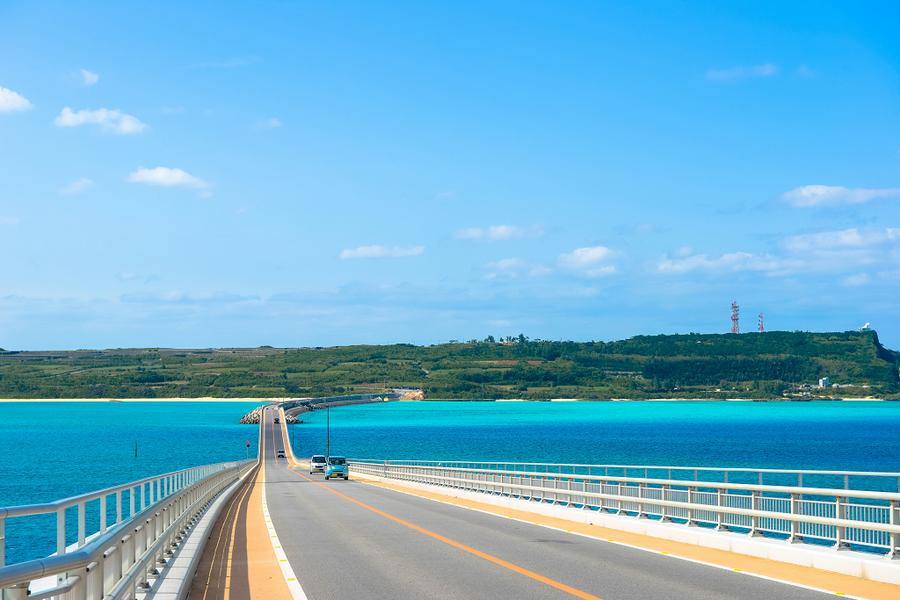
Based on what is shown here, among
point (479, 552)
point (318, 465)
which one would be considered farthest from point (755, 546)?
point (318, 465)

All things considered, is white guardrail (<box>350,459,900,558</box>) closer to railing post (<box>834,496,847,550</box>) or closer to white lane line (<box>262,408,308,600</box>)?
railing post (<box>834,496,847,550</box>)

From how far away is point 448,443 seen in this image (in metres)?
161

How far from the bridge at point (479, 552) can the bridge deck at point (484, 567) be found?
0.09ft

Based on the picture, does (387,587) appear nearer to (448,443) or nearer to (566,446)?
(566,446)

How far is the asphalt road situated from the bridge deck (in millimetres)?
15

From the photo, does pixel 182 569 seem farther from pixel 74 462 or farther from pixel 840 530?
pixel 74 462

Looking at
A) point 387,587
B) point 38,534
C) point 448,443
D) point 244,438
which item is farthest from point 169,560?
point 244,438

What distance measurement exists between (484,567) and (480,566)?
0.50 feet

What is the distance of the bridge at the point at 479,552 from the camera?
11773 mm

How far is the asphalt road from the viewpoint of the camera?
13820 millimetres

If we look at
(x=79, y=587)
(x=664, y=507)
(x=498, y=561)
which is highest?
(x=79, y=587)

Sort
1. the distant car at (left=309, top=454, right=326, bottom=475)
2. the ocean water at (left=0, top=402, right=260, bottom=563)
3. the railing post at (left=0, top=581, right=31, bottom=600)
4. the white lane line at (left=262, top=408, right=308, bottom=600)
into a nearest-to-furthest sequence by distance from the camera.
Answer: the railing post at (left=0, top=581, right=31, bottom=600) → the white lane line at (left=262, top=408, right=308, bottom=600) → the ocean water at (left=0, top=402, right=260, bottom=563) → the distant car at (left=309, top=454, right=326, bottom=475)

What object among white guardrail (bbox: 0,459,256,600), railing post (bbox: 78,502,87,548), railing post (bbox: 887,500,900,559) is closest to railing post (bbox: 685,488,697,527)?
railing post (bbox: 887,500,900,559)

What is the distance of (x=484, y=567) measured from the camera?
16.7 m
